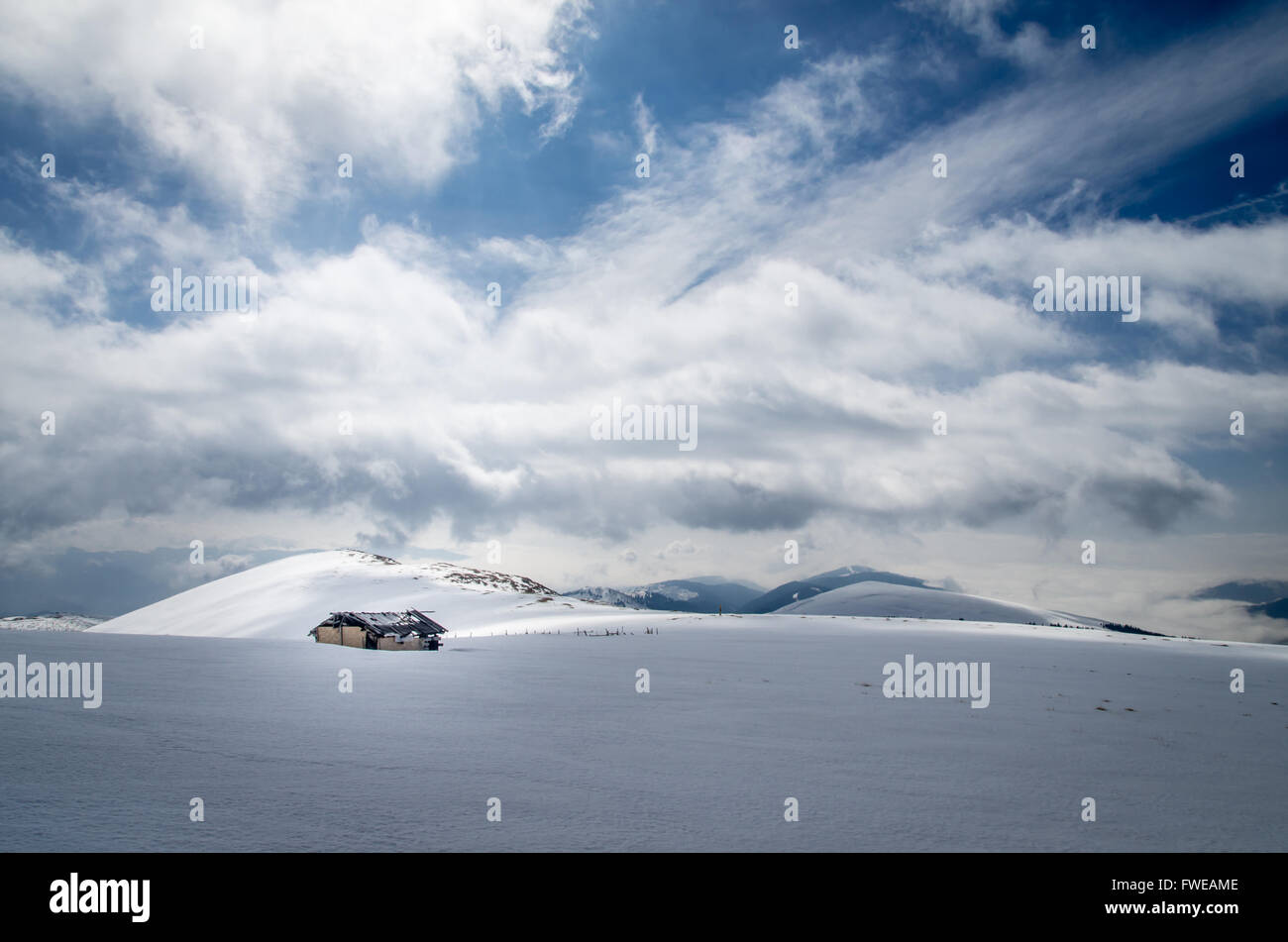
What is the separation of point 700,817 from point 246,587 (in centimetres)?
10933

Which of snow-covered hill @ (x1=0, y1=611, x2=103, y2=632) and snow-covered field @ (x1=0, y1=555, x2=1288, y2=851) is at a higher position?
snow-covered field @ (x1=0, y1=555, x2=1288, y2=851)

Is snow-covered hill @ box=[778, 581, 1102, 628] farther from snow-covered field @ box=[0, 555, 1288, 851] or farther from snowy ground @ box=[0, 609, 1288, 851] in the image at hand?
snowy ground @ box=[0, 609, 1288, 851]

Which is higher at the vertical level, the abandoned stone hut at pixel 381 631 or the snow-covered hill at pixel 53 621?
the abandoned stone hut at pixel 381 631

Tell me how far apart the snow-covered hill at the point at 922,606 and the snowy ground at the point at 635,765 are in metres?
79.4

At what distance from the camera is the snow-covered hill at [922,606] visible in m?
98.7

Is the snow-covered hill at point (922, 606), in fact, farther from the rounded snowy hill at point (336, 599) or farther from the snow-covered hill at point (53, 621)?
the snow-covered hill at point (53, 621)

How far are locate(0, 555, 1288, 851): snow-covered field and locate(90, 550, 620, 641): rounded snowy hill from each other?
4254 centimetres

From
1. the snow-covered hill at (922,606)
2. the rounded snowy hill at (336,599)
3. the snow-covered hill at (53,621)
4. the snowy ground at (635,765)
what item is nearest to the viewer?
the snowy ground at (635,765)

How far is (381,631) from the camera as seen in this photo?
4066 centimetres

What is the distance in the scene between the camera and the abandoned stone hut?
39.2 meters

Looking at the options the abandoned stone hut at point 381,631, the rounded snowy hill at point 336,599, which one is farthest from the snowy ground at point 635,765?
the rounded snowy hill at point 336,599

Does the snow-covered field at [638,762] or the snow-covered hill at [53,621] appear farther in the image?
the snow-covered hill at [53,621]

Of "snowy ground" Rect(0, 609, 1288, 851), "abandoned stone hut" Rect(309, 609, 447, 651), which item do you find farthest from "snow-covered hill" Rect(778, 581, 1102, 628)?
"snowy ground" Rect(0, 609, 1288, 851)
